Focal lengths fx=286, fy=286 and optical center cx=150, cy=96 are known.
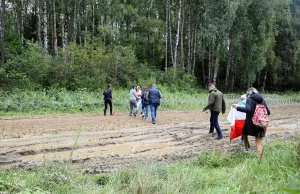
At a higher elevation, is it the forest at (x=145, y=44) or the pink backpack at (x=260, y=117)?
the forest at (x=145, y=44)

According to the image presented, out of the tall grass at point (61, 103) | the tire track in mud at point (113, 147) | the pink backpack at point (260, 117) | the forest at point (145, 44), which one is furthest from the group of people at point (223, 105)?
the forest at point (145, 44)

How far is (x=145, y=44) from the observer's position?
1373 inches

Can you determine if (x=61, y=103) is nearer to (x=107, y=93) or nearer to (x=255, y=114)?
(x=107, y=93)

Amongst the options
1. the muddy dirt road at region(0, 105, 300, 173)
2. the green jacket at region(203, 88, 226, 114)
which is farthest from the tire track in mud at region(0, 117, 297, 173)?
the green jacket at region(203, 88, 226, 114)

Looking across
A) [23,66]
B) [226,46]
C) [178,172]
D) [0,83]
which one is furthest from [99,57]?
[178,172]

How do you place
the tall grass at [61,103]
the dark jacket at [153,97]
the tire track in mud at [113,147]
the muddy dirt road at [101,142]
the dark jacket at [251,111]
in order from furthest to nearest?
the tall grass at [61,103] → the dark jacket at [153,97] → the dark jacket at [251,111] → the muddy dirt road at [101,142] → the tire track in mud at [113,147]

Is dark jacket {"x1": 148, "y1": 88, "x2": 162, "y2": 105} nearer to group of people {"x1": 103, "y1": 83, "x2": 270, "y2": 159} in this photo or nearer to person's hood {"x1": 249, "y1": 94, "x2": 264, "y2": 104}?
group of people {"x1": 103, "y1": 83, "x2": 270, "y2": 159}

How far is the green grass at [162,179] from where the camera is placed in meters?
4.30

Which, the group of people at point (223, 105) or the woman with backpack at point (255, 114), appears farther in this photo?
the group of people at point (223, 105)

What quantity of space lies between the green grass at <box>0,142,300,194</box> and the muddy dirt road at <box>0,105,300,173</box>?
627 millimetres

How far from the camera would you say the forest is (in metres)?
20.6

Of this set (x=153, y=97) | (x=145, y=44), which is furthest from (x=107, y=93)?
(x=145, y=44)

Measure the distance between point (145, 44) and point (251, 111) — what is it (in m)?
29.1

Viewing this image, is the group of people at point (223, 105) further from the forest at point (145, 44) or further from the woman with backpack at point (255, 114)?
the forest at point (145, 44)
